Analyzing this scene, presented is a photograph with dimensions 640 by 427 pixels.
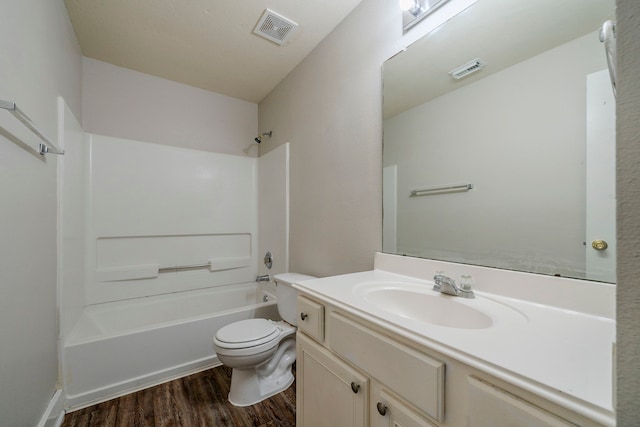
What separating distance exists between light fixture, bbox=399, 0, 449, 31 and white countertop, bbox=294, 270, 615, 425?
1.27 metres

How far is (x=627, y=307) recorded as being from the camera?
309mm

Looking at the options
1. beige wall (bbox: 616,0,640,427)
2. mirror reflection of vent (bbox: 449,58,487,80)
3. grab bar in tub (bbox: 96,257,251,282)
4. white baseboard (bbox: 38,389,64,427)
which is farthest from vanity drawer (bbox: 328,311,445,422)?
grab bar in tub (bbox: 96,257,251,282)

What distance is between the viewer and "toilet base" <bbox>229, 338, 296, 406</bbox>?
151 centimetres

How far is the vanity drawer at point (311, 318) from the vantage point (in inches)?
37.0

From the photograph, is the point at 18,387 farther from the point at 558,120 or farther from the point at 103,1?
the point at 558,120

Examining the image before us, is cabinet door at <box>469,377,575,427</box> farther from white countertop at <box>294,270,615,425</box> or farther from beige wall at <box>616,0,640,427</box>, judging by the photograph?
beige wall at <box>616,0,640,427</box>

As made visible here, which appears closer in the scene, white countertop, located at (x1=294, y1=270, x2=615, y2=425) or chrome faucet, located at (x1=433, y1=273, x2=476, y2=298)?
white countertop, located at (x1=294, y1=270, x2=615, y2=425)

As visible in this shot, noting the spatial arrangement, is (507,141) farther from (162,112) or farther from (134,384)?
(162,112)

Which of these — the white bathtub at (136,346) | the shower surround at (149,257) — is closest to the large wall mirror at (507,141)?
the shower surround at (149,257)

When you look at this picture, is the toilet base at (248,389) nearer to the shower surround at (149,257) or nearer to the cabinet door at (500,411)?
the shower surround at (149,257)

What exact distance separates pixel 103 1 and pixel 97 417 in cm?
238

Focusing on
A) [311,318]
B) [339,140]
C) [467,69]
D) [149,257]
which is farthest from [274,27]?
[149,257]

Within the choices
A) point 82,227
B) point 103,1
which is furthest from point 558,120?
point 82,227

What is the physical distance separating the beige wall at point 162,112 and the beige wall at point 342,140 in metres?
0.80
